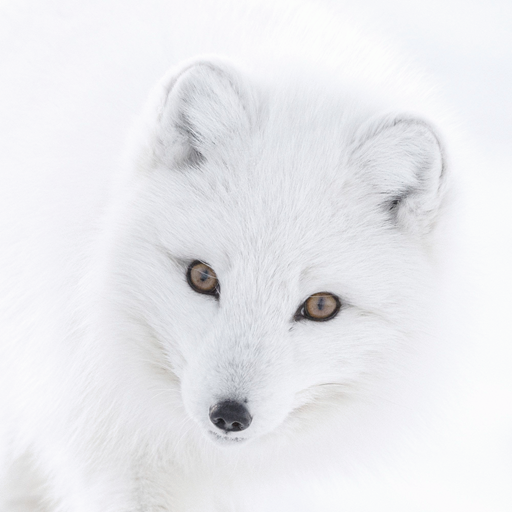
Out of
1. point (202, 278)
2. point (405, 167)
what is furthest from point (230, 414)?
point (405, 167)

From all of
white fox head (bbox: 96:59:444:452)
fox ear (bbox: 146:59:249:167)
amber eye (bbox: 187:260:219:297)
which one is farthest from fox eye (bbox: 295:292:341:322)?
fox ear (bbox: 146:59:249:167)

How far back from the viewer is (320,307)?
5.83ft

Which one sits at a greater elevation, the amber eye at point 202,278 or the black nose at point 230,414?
the amber eye at point 202,278

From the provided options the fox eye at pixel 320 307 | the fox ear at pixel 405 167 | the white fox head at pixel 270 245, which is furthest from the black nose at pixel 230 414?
the fox ear at pixel 405 167

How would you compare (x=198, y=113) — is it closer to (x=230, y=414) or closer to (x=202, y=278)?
(x=202, y=278)

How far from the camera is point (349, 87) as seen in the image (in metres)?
2.00

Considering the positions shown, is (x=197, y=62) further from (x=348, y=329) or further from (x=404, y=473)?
(x=404, y=473)

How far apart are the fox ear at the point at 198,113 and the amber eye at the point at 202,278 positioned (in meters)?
0.29

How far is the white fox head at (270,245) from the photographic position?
1.70m

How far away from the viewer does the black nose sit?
1635 millimetres

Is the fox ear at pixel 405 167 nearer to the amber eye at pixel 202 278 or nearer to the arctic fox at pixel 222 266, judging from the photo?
the arctic fox at pixel 222 266

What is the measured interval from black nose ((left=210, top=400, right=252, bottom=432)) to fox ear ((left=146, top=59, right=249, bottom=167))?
2.04ft

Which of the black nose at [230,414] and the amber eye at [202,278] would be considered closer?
the black nose at [230,414]

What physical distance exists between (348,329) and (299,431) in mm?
375
